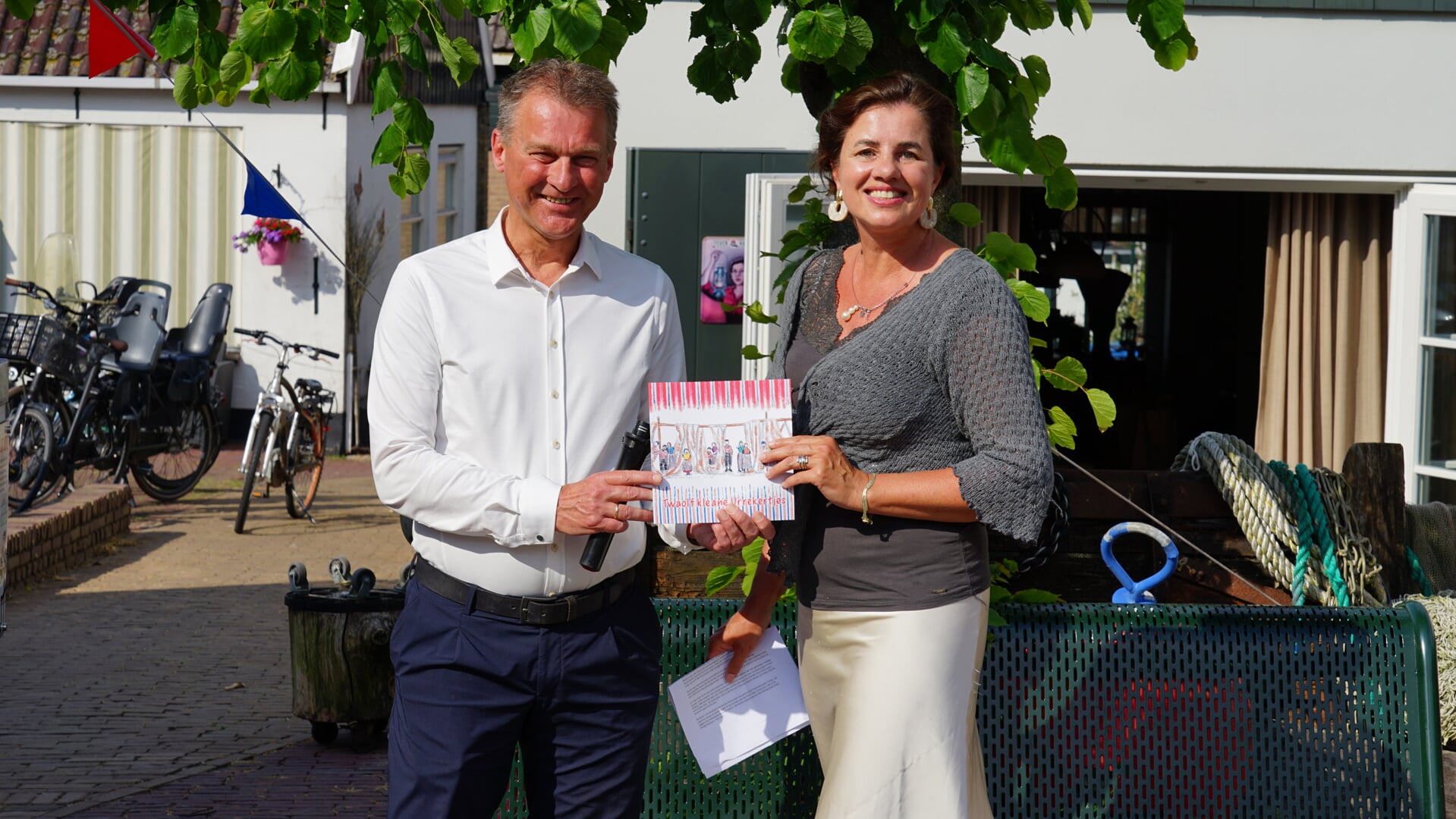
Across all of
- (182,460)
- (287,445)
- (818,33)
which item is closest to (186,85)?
(818,33)

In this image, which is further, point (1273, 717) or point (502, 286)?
point (1273, 717)

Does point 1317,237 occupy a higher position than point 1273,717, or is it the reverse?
point 1317,237

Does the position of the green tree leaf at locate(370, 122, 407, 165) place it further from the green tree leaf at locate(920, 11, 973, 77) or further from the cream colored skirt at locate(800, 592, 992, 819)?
the cream colored skirt at locate(800, 592, 992, 819)

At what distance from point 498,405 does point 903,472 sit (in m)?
0.67

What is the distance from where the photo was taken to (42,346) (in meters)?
9.32

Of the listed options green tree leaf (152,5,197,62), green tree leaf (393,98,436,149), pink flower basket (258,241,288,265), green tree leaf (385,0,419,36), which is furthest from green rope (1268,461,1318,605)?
pink flower basket (258,241,288,265)

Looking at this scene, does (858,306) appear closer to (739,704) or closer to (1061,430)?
(739,704)

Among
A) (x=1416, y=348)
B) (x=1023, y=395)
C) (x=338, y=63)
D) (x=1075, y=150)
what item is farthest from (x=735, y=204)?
(x=338, y=63)

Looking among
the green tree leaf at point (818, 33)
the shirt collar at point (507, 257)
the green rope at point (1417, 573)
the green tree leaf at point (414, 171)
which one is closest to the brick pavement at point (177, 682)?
the green tree leaf at point (414, 171)

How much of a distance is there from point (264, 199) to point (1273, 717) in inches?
294

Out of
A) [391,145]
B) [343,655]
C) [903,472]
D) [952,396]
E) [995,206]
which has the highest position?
[995,206]

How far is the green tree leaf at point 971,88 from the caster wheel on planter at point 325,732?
3.26 meters

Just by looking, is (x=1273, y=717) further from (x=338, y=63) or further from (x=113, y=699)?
(x=338, y=63)

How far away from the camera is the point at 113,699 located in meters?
5.88
